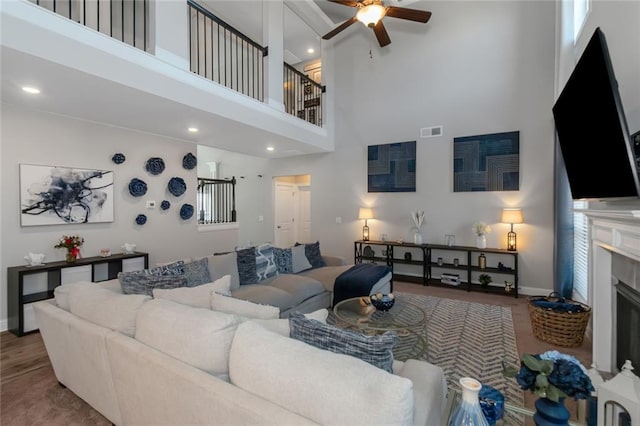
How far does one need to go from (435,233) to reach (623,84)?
11.0 ft

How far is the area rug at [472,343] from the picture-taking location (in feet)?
7.59

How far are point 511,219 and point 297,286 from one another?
339cm

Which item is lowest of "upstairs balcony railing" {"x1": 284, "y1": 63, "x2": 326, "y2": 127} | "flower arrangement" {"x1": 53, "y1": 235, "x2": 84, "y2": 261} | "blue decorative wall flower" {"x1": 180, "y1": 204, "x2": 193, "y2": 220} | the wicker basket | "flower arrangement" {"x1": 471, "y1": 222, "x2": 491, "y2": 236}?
the wicker basket

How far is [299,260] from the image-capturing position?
4125mm

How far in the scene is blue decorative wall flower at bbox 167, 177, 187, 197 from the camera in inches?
196

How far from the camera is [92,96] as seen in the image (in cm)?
311

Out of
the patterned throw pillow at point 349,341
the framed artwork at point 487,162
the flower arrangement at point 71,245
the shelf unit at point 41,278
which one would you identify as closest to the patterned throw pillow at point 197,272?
the patterned throw pillow at point 349,341

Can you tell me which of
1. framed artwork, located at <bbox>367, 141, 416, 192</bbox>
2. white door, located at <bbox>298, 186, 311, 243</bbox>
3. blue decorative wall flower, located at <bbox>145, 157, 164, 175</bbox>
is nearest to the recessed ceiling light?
blue decorative wall flower, located at <bbox>145, 157, 164, 175</bbox>

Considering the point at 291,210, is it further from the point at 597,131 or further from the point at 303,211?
the point at 597,131

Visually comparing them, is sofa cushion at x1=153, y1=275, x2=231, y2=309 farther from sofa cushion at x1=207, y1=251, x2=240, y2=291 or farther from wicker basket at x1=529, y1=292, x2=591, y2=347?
wicker basket at x1=529, y1=292, x2=591, y2=347

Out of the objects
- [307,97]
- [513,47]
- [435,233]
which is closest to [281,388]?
[435,233]

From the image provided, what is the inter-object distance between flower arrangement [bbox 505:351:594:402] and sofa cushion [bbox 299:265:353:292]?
250cm

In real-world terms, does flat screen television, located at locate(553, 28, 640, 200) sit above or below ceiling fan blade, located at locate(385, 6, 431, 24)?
below

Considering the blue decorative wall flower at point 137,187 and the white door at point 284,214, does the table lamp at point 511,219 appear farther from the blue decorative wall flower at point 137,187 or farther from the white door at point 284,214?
the blue decorative wall flower at point 137,187
